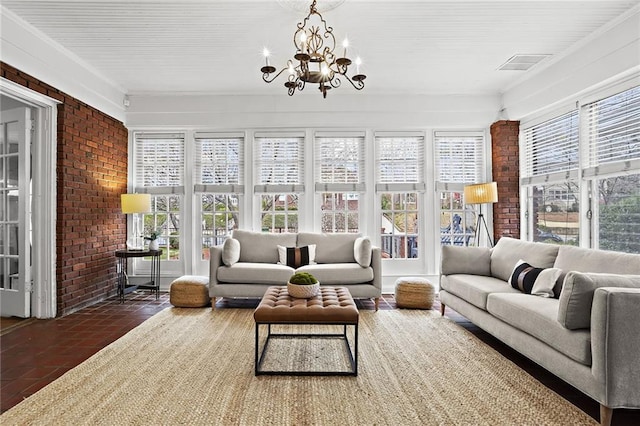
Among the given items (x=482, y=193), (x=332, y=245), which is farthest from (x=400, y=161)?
(x=332, y=245)

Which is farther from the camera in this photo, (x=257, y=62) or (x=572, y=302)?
(x=257, y=62)

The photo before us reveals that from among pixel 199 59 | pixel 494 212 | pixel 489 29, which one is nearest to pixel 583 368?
pixel 489 29

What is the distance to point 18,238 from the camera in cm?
404

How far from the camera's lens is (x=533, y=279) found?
311 centimetres

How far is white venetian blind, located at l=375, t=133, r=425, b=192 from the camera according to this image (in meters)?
5.50

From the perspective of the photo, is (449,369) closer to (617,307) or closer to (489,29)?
(617,307)

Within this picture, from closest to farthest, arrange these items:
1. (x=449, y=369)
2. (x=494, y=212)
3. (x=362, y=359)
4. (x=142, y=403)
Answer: (x=142, y=403)
(x=449, y=369)
(x=362, y=359)
(x=494, y=212)

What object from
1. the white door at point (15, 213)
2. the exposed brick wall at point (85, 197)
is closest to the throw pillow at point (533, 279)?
the exposed brick wall at point (85, 197)

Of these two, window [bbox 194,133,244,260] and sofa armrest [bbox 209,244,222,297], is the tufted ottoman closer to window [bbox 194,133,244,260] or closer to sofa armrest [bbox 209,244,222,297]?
sofa armrest [bbox 209,244,222,297]

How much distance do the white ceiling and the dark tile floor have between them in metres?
2.96

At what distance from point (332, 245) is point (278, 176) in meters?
1.42

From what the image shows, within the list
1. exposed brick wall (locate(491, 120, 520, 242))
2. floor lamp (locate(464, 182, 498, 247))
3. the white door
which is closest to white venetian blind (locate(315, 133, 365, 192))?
floor lamp (locate(464, 182, 498, 247))

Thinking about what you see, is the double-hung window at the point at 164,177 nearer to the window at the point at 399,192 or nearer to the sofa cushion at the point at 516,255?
the window at the point at 399,192

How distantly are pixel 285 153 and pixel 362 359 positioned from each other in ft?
11.5
